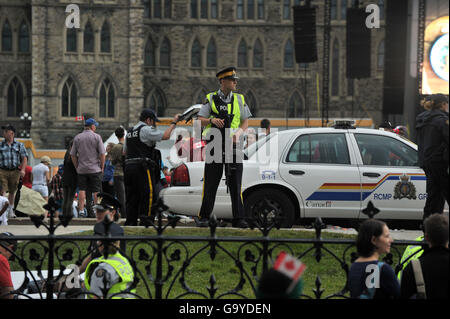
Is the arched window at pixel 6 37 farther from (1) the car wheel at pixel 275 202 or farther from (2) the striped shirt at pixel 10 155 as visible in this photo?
(1) the car wheel at pixel 275 202

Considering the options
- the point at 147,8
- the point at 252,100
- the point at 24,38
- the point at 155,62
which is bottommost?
the point at 252,100

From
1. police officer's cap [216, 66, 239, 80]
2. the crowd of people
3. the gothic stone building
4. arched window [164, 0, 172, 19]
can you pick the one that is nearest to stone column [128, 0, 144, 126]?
the gothic stone building

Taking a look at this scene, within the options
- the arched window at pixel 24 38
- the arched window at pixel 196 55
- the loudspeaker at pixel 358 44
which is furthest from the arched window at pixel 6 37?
the loudspeaker at pixel 358 44

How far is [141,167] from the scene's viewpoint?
1008 cm

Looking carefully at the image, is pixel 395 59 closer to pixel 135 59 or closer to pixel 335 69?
pixel 135 59

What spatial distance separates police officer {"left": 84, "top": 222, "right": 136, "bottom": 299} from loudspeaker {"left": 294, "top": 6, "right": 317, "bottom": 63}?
82.9 ft

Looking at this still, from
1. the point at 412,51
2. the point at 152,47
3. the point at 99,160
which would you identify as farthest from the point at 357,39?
the point at 152,47

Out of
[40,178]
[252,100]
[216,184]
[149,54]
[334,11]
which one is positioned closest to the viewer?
[216,184]

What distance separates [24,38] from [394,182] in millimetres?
45546

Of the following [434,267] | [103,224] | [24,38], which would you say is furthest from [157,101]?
[434,267]

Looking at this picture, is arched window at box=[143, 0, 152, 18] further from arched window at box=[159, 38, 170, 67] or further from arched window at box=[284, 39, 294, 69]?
arched window at box=[284, 39, 294, 69]

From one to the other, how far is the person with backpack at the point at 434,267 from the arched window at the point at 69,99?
151ft

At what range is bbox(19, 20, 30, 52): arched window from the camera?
52375 mm

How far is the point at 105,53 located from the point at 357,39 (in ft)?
84.0
